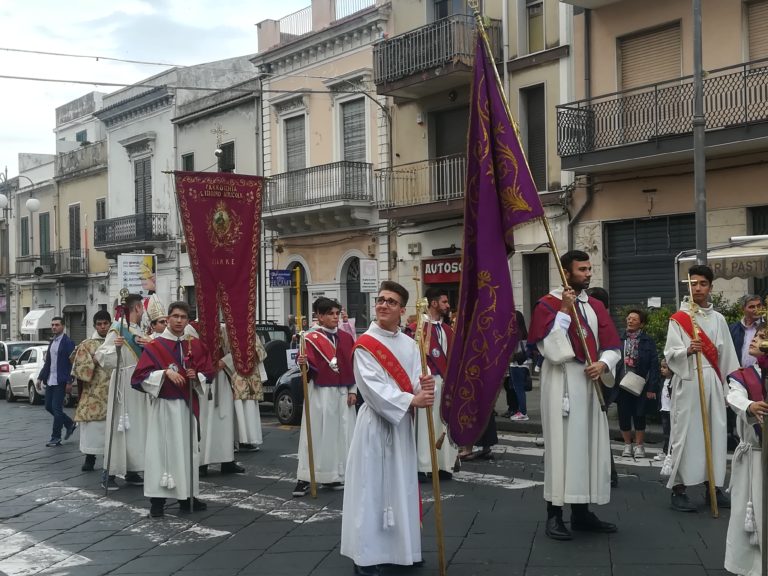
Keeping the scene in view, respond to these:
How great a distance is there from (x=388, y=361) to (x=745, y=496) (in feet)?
7.46

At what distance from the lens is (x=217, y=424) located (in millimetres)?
10789

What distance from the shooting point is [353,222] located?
2541 cm

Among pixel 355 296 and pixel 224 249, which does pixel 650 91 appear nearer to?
pixel 355 296

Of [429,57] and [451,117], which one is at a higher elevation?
[429,57]

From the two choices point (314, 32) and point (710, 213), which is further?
point (314, 32)

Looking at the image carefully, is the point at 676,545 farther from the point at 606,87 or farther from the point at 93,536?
the point at 606,87

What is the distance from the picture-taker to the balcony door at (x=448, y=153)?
73.1 feet

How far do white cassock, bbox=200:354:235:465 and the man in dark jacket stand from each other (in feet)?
12.5

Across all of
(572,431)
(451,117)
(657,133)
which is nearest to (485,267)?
(572,431)

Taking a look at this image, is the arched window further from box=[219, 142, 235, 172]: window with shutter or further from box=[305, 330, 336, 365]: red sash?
box=[305, 330, 336, 365]: red sash

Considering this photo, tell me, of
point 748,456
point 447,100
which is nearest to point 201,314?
point 748,456

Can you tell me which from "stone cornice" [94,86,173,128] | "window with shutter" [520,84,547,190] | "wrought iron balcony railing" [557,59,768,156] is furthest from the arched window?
"stone cornice" [94,86,173,128]

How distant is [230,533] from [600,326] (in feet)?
10.9

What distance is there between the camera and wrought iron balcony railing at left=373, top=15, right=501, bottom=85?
70.8 feet
